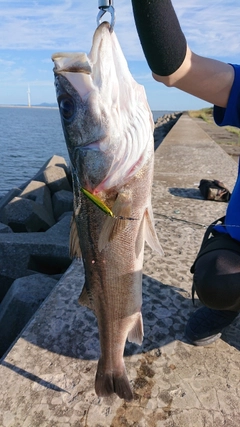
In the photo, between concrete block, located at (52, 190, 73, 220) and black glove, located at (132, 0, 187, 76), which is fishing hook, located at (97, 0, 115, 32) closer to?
black glove, located at (132, 0, 187, 76)

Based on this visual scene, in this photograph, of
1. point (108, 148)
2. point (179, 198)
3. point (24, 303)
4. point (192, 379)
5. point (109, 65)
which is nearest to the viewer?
point (109, 65)

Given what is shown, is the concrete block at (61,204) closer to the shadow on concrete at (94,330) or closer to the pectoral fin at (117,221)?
the shadow on concrete at (94,330)

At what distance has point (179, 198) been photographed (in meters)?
5.36

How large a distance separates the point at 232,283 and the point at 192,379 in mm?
619

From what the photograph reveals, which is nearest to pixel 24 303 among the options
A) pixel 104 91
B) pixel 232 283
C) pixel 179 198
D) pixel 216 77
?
pixel 232 283

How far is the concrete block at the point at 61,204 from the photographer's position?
327 inches

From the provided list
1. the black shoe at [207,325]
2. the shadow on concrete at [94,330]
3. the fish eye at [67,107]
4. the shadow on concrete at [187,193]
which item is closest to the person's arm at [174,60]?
the fish eye at [67,107]

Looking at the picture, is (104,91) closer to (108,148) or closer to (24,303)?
(108,148)

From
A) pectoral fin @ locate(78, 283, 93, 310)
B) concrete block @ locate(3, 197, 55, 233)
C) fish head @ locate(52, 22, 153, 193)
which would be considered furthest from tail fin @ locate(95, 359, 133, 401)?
concrete block @ locate(3, 197, 55, 233)

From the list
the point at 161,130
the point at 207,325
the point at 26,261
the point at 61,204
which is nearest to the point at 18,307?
the point at 26,261

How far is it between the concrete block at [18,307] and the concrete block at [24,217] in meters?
3.60

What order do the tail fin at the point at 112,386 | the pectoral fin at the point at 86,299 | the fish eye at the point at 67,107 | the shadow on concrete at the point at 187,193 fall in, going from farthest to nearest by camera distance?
the shadow on concrete at the point at 187,193 → the pectoral fin at the point at 86,299 → the tail fin at the point at 112,386 → the fish eye at the point at 67,107

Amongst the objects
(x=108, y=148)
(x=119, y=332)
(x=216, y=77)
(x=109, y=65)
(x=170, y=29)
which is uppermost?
(x=170, y=29)

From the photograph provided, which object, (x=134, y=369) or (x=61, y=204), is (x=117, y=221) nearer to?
(x=134, y=369)
